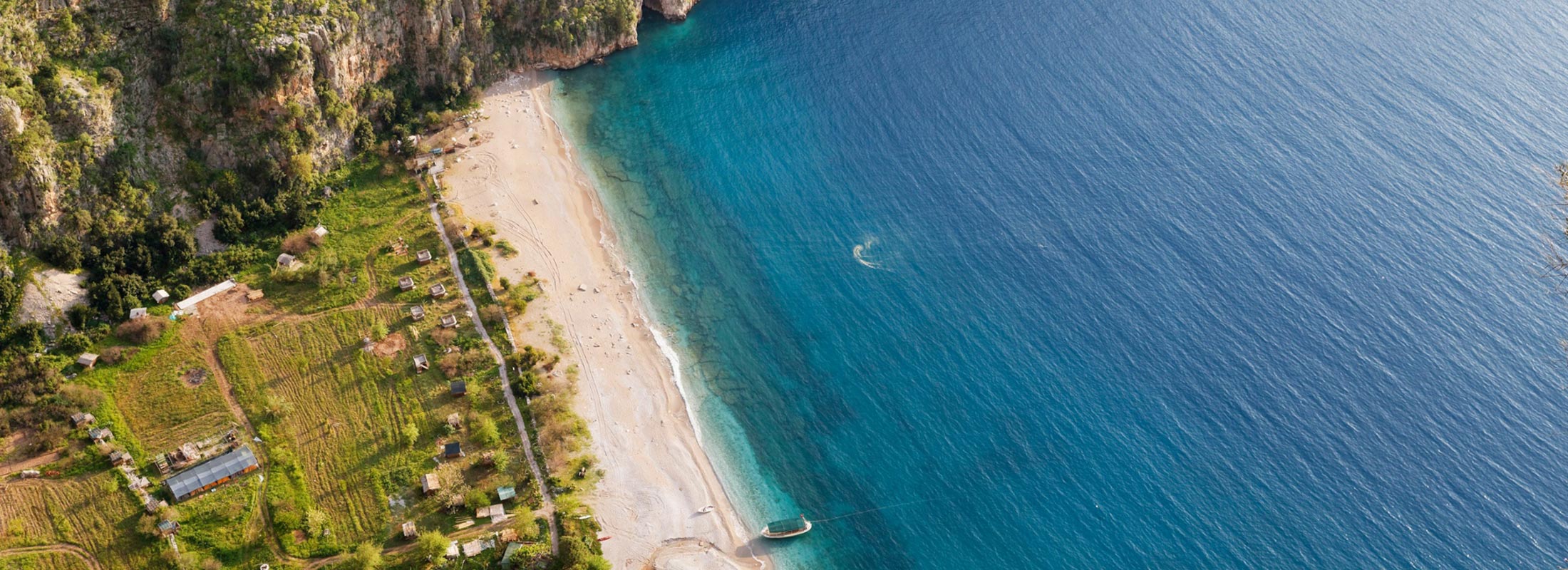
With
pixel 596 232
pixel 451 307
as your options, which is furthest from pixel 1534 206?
pixel 451 307

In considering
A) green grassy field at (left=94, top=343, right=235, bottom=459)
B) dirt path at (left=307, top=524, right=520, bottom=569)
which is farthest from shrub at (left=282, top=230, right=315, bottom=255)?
dirt path at (left=307, top=524, right=520, bottom=569)

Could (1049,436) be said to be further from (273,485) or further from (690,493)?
(273,485)

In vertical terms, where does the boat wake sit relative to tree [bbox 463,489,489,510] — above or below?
above

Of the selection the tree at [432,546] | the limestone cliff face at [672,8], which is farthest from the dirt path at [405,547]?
the limestone cliff face at [672,8]

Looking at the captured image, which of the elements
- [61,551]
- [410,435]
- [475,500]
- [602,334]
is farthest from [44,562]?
[602,334]

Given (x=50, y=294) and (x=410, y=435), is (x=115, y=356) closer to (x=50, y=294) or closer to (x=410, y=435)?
(x=50, y=294)

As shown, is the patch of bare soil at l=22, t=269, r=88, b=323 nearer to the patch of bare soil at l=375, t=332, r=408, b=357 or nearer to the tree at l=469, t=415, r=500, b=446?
the patch of bare soil at l=375, t=332, r=408, b=357

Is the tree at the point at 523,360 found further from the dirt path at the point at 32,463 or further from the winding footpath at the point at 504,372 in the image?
the dirt path at the point at 32,463
